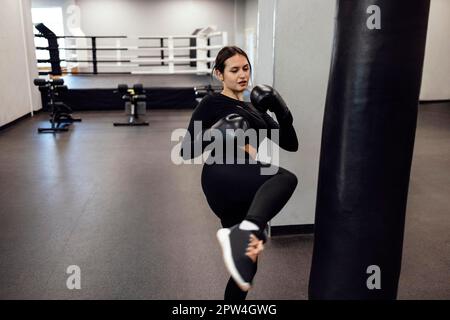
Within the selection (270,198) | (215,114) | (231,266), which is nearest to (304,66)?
(215,114)

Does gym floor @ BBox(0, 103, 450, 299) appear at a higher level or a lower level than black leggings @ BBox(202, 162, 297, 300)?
lower

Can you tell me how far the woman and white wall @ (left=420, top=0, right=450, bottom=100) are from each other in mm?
7816

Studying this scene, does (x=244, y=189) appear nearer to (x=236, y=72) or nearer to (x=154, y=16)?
(x=236, y=72)

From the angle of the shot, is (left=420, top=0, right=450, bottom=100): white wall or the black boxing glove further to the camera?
(left=420, top=0, right=450, bottom=100): white wall

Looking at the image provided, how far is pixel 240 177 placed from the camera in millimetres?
1434

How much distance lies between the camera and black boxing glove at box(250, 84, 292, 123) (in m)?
1.59

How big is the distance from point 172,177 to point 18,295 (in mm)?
2071

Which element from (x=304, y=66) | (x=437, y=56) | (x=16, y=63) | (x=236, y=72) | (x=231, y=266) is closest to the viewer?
(x=231, y=266)

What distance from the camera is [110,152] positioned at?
4.84 m

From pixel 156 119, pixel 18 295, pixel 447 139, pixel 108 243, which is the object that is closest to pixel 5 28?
pixel 156 119

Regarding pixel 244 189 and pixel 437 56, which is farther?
pixel 437 56

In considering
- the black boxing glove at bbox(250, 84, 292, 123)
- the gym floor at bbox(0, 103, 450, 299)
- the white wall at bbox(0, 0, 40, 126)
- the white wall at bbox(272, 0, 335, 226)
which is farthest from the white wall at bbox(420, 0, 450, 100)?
the black boxing glove at bbox(250, 84, 292, 123)

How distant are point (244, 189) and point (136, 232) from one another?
154cm

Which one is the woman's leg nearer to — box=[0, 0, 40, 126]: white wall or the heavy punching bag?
the heavy punching bag
